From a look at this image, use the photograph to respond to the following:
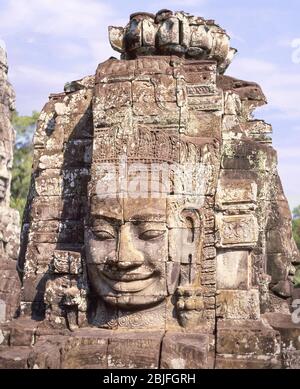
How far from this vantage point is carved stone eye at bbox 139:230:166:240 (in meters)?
6.77

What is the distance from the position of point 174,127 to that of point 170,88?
0.44 meters

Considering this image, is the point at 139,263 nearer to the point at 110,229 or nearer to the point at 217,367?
the point at 110,229

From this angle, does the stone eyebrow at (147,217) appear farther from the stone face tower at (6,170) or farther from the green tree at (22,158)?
the green tree at (22,158)

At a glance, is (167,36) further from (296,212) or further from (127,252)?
(296,212)

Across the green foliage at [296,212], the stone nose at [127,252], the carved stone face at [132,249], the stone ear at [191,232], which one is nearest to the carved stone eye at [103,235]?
the carved stone face at [132,249]

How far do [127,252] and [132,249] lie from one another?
0.07m

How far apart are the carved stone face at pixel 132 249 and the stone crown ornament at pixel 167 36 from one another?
2.07 m

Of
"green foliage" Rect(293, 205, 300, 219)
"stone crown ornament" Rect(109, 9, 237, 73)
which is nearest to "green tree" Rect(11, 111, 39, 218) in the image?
"green foliage" Rect(293, 205, 300, 219)

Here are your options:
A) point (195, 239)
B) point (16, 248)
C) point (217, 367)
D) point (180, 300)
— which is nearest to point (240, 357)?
point (217, 367)

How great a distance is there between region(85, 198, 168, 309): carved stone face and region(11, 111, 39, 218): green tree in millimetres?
24656

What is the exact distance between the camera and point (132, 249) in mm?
6758

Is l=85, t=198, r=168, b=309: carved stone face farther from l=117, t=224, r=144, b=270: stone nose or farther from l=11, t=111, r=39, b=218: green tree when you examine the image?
l=11, t=111, r=39, b=218: green tree

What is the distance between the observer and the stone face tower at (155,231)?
6.72 meters

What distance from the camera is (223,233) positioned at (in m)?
7.13
